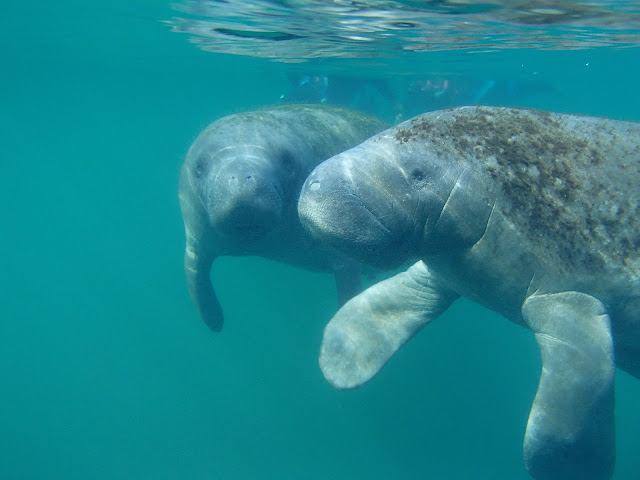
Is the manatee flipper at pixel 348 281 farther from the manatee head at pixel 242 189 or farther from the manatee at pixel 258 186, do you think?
the manatee head at pixel 242 189

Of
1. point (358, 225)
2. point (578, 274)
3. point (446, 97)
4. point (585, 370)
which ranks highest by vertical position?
point (358, 225)

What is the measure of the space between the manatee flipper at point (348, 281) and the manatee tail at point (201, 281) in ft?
6.21

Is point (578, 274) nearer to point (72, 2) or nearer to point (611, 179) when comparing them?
point (611, 179)

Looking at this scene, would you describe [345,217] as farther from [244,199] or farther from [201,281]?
[201,281]

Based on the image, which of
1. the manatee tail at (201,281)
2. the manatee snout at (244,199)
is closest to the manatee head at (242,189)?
the manatee snout at (244,199)

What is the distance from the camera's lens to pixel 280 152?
5742mm

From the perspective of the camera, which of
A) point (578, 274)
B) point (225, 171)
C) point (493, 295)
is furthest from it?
point (225, 171)

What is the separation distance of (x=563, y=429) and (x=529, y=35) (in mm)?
12307

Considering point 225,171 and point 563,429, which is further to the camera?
point 225,171

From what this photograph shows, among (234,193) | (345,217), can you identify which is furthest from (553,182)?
(234,193)

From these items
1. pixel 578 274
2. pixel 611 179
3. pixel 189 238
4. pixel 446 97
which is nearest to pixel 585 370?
pixel 578 274

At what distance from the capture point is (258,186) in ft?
16.4

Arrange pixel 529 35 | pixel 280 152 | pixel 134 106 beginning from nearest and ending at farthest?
pixel 280 152, pixel 529 35, pixel 134 106

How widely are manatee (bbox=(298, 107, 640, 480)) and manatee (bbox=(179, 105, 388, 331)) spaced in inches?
73.1
